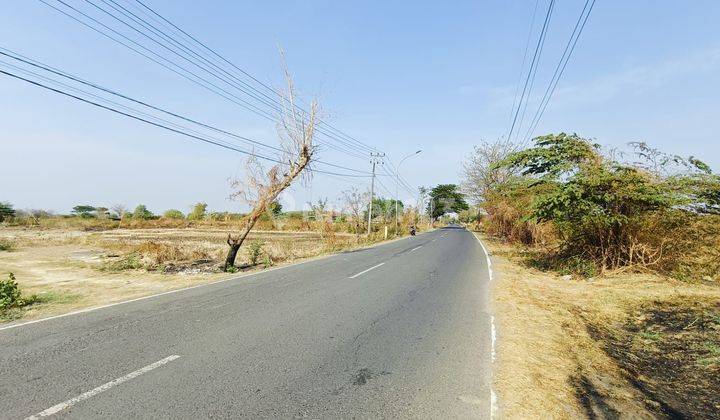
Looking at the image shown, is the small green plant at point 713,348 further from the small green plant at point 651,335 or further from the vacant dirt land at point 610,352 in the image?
the small green plant at point 651,335

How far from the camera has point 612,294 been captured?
8820 millimetres

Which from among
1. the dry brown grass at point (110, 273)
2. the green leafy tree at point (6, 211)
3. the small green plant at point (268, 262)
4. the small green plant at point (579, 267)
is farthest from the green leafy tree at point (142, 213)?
the small green plant at point (579, 267)

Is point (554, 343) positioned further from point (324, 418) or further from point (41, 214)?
point (41, 214)

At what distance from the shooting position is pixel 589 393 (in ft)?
12.5

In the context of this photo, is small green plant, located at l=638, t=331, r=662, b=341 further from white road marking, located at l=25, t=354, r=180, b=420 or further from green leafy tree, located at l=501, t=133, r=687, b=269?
white road marking, located at l=25, t=354, r=180, b=420

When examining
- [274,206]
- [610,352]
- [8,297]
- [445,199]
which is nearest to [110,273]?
[8,297]

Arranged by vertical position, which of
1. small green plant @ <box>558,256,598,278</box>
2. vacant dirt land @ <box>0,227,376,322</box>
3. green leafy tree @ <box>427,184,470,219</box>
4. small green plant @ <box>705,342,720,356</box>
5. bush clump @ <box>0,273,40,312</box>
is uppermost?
green leafy tree @ <box>427,184,470,219</box>

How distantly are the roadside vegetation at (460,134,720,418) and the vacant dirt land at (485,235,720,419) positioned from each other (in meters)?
0.02

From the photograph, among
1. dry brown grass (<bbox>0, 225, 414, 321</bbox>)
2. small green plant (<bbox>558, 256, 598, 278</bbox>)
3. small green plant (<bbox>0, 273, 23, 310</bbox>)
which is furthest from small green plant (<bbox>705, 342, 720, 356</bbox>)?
small green plant (<bbox>0, 273, 23, 310</bbox>)

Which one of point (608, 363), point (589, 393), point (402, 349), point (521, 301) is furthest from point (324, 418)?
point (521, 301)

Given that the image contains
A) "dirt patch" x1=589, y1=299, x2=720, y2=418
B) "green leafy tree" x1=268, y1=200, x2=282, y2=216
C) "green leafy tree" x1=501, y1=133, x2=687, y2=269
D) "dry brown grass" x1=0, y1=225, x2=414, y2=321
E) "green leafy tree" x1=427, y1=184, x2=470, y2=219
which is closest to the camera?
"dirt patch" x1=589, y1=299, x2=720, y2=418

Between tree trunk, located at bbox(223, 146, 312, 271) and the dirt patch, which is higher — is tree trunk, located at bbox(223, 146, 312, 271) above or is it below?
above

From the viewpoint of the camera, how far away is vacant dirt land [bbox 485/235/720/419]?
3611 millimetres

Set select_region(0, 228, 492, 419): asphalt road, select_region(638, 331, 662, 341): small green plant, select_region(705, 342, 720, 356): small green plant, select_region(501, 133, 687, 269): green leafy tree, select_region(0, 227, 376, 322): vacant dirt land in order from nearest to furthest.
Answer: select_region(0, 228, 492, 419): asphalt road
select_region(705, 342, 720, 356): small green plant
select_region(638, 331, 662, 341): small green plant
select_region(0, 227, 376, 322): vacant dirt land
select_region(501, 133, 687, 269): green leafy tree
